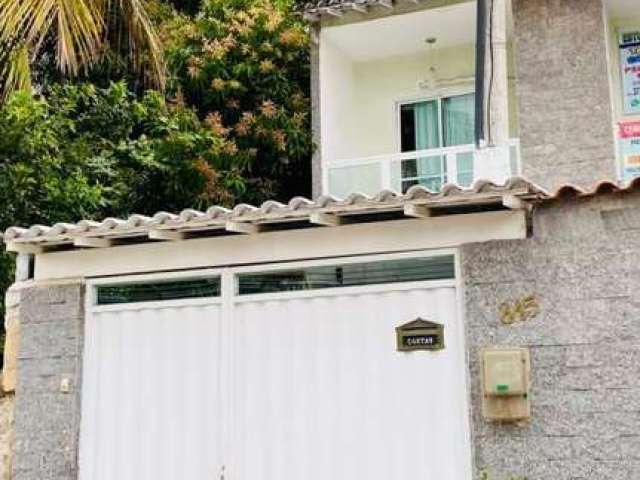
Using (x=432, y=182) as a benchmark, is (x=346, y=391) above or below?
below

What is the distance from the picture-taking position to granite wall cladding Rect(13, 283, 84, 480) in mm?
8375

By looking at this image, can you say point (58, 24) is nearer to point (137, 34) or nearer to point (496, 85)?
point (137, 34)

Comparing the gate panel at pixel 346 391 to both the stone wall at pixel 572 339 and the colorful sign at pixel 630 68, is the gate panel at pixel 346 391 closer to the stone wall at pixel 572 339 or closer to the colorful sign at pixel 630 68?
the stone wall at pixel 572 339

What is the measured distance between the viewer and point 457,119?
14.9m

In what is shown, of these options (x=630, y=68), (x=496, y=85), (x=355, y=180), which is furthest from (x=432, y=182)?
(x=496, y=85)

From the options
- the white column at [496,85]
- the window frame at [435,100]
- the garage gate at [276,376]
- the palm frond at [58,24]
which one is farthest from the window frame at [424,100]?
the garage gate at [276,376]

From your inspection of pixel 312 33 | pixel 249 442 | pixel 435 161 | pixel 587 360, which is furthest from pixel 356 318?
pixel 312 33

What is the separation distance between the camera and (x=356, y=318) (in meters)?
7.46

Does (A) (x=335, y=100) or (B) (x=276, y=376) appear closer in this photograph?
(B) (x=276, y=376)

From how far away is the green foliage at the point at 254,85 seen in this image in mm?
14766

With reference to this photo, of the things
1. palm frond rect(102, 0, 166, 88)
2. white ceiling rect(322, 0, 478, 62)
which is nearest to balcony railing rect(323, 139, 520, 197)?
white ceiling rect(322, 0, 478, 62)

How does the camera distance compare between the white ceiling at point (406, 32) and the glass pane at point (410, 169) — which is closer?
the glass pane at point (410, 169)

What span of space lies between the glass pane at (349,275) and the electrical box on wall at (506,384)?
85cm

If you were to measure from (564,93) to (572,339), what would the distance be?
6368mm
